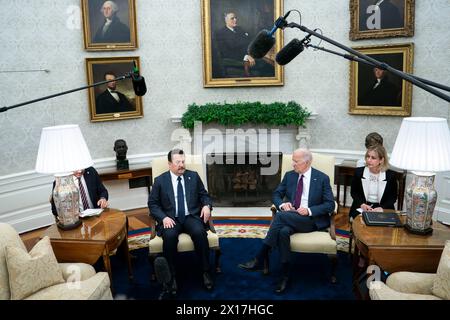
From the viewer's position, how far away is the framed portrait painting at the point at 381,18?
21.2ft

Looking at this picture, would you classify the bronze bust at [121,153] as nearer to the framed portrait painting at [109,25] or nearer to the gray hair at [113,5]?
the framed portrait painting at [109,25]

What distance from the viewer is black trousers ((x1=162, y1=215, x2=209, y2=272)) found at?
4645mm

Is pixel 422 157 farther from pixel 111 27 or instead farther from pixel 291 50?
pixel 111 27

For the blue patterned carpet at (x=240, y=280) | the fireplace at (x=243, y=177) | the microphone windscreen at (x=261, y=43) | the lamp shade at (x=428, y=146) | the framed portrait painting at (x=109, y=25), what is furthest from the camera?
the fireplace at (x=243, y=177)

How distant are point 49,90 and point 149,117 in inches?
68.1

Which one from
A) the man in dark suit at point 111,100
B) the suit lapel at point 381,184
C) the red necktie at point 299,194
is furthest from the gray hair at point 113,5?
the suit lapel at point 381,184

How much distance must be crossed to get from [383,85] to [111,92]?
453 cm

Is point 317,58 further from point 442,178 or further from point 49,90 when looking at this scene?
point 49,90

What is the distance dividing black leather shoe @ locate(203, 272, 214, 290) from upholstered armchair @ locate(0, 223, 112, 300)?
3.88 ft

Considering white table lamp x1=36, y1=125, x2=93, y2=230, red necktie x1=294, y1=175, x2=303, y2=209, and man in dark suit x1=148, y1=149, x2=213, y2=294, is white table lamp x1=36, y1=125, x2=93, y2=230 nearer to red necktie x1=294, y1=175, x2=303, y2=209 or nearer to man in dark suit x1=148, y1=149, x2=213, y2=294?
man in dark suit x1=148, y1=149, x2=213, y2=294

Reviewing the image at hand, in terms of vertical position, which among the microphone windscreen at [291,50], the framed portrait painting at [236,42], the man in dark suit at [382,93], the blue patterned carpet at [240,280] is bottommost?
the blue patterned carpet at [240,280]

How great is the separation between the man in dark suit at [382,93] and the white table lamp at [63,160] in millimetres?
4773

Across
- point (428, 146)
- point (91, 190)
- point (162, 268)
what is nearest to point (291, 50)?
point (428, 146)
